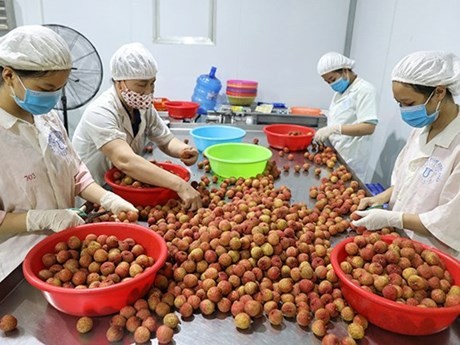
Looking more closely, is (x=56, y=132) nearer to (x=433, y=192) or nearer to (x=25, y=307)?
(x=25, y=307)

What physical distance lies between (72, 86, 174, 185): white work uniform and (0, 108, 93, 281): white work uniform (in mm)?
251

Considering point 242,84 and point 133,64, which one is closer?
point 133,64

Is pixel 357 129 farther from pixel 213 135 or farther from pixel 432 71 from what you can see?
pixel 432 71

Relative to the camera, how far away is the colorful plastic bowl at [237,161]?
1.95 metres

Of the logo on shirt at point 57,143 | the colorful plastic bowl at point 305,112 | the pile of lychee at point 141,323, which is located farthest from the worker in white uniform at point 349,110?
the pile of lychee at point 141,323

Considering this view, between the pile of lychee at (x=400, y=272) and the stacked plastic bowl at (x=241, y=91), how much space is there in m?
2.85

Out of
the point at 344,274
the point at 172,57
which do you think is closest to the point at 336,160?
the point at 344,274

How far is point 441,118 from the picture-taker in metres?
1.50

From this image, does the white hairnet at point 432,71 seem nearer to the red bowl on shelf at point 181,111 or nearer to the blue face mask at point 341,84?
the blue face mask at point 341,84

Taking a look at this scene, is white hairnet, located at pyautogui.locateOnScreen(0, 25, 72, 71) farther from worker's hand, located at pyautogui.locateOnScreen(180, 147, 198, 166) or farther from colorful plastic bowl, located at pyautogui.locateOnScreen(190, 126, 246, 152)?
colorful plastic bowl, located at pyautogui.locateOnScreen(190, 126, 246, 152)

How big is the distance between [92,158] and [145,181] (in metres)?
0.49

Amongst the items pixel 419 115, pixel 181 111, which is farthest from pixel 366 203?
pixel 181 111

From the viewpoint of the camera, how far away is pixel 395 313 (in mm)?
904

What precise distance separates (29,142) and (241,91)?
275 centimetres
